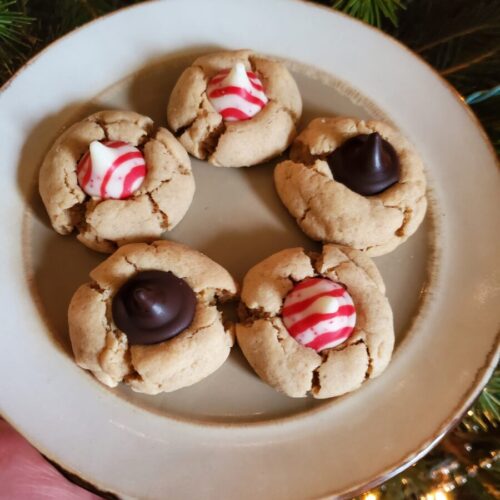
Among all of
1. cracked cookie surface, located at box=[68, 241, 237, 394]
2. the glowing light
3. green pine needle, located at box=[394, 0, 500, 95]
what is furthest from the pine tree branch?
the glowing light

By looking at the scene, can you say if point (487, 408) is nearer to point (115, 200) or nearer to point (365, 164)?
point (365, 164)

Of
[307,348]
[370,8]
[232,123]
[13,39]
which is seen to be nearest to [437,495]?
[307,348]

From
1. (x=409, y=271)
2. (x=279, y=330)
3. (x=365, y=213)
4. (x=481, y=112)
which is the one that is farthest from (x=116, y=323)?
(x=481, y=112)

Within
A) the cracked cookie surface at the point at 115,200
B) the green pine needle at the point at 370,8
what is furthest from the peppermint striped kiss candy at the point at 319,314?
the green pine needle at the point at 370,8

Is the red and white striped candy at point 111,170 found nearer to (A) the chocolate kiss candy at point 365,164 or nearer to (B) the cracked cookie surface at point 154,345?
(B) the cracked cookie surface at point 154,345

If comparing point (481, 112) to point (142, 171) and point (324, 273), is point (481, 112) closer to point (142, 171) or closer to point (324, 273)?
point (324, 273)

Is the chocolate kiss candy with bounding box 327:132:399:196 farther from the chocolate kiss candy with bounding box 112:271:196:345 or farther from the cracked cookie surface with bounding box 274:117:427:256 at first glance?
the chocolate kiss candy with bounding box 112:271:196:345
